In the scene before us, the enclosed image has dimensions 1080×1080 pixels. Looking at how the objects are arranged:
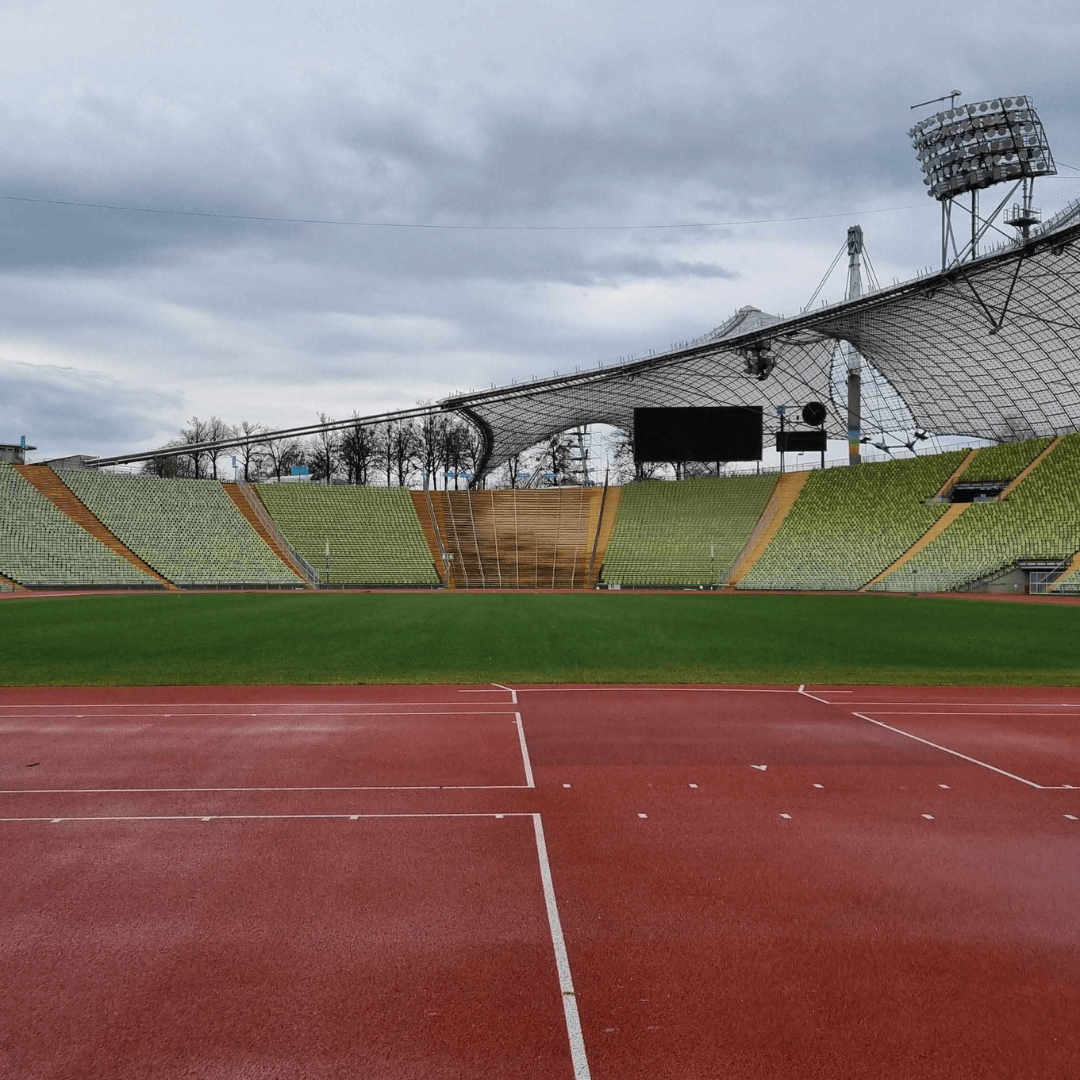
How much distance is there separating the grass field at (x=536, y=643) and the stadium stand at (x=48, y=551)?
13.1 metres

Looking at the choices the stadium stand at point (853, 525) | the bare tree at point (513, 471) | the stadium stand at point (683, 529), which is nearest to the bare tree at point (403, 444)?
the bare tree at point (513, 471)

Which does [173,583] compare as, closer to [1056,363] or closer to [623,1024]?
[623,1024]

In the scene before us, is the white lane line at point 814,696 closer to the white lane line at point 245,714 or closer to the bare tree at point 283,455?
the white lane line at point 245,714

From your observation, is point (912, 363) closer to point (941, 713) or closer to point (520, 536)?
point (520, 536)

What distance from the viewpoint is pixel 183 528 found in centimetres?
5894

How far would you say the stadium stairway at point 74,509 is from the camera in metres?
53.8

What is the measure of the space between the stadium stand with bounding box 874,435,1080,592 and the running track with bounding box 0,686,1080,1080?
4006 cm

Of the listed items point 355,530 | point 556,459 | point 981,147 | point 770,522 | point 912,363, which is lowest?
point 355,530

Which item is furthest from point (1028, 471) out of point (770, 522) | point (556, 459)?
point (556, 459)

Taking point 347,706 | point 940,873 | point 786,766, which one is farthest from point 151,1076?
point 347,706

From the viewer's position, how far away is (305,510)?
64.0 m

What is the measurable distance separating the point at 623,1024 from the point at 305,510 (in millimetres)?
62223

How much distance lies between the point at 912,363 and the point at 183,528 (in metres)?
53.0

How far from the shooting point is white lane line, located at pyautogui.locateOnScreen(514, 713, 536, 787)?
32.7ft
